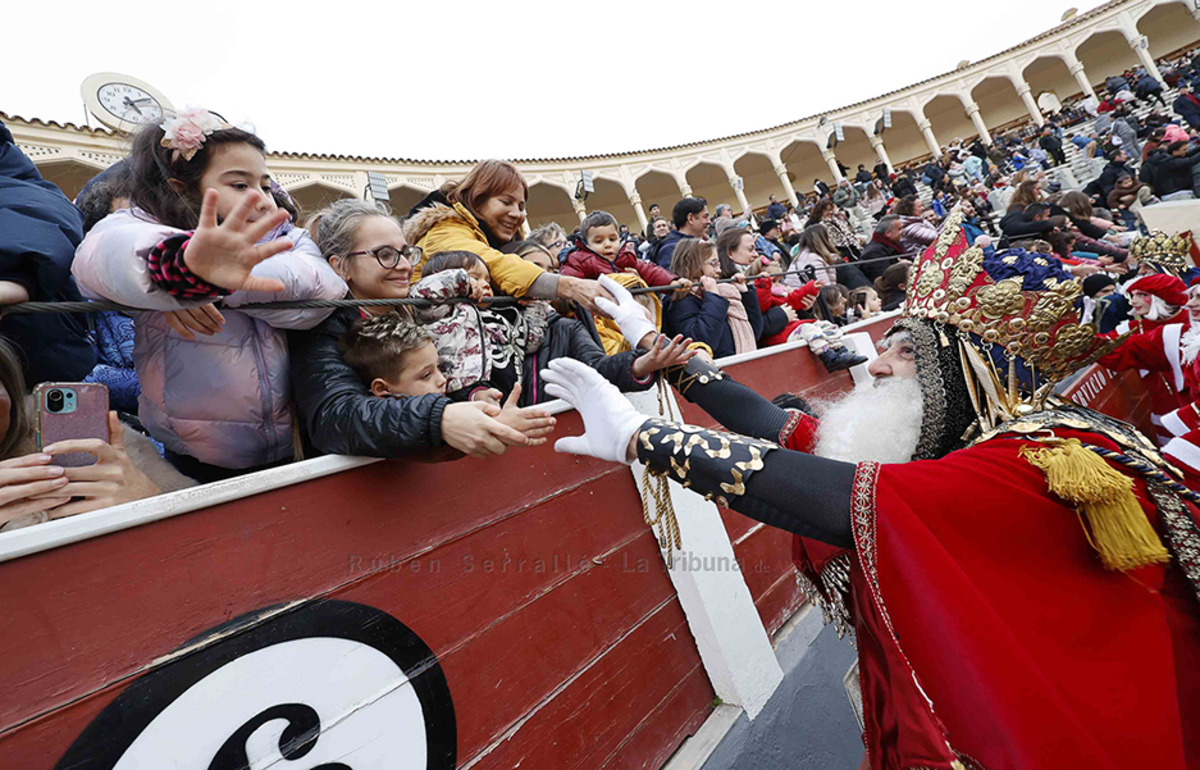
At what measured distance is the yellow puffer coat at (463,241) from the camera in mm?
2240

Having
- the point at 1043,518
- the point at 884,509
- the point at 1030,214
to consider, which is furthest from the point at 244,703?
the point at 1030,214

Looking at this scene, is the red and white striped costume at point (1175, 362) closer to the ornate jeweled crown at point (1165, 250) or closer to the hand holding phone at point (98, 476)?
the ornate jeweled crown at point (1165, 250)

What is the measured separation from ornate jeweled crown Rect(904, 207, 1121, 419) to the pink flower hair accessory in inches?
83.2

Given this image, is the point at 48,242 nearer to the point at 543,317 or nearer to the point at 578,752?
the point at 543,317

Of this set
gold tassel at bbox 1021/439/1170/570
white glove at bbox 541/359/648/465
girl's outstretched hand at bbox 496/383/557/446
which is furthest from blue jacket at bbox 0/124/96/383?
gold tassel at bbox 1021/439/1170/570

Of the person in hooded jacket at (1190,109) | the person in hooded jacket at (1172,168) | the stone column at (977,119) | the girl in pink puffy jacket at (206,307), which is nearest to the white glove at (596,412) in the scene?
the girl in pink puffy jacket at (206,307)

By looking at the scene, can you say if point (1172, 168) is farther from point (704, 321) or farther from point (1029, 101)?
point (1029, 101)

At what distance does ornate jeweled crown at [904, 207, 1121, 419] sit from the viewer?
4.80ft

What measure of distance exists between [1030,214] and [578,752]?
336 inches

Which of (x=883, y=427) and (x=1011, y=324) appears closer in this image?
(x=1011, y=324)

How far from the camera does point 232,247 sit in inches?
43.4

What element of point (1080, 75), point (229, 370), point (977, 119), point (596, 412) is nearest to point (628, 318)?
point (596, 412)

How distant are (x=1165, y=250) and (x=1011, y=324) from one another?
14.3 ft

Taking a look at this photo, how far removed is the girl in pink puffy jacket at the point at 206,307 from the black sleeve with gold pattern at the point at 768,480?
1043 millimetres
